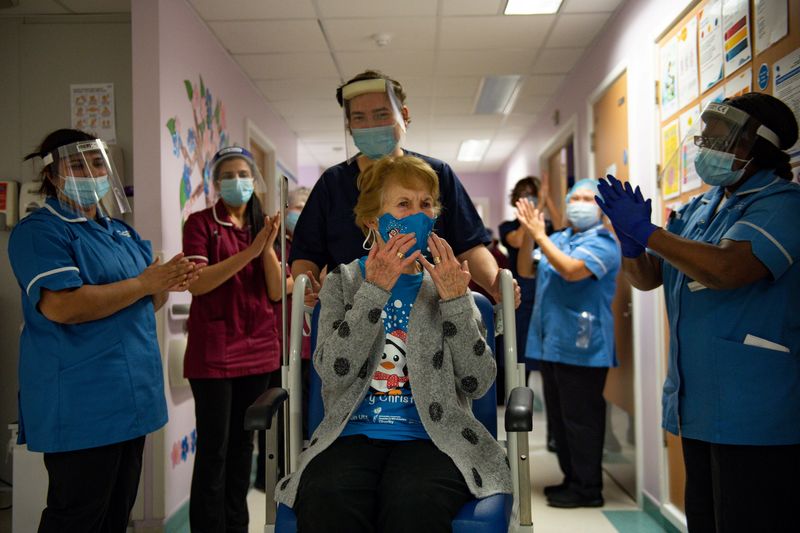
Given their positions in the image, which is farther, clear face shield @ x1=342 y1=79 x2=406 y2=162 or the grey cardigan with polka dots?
clear face shield @ x1=342 y1=79 x2=406 y2=162

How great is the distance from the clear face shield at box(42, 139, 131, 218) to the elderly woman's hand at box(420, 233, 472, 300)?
41.1 inches

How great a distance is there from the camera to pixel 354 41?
423cm

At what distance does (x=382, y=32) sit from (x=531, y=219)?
1.62 metres

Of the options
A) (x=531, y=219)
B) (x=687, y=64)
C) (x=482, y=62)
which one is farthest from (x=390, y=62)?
(x=687, y=64)

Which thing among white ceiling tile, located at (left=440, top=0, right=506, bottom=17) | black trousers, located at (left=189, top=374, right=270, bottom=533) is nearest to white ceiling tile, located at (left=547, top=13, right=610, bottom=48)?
white ceiling tile, located at (left=440, top=0, right=506, bottom=17)

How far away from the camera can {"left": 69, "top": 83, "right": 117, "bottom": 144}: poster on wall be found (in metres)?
3.41

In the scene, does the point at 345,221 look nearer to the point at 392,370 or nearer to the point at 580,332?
the point at 392,370

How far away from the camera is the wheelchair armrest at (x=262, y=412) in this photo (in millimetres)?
1489

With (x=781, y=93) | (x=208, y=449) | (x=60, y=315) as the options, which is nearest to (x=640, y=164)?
(x=781, y=93)

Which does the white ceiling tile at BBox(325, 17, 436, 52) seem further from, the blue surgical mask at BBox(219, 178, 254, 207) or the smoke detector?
the blue surgical mask at BBox(219, 178, 254, 207)

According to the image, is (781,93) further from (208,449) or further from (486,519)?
(208,449)

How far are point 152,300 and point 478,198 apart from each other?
28.5ft

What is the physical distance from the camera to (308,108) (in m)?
5.88

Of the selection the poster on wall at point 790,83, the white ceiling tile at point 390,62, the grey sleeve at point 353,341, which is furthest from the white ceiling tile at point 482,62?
the grey sleeve at point 353,341
